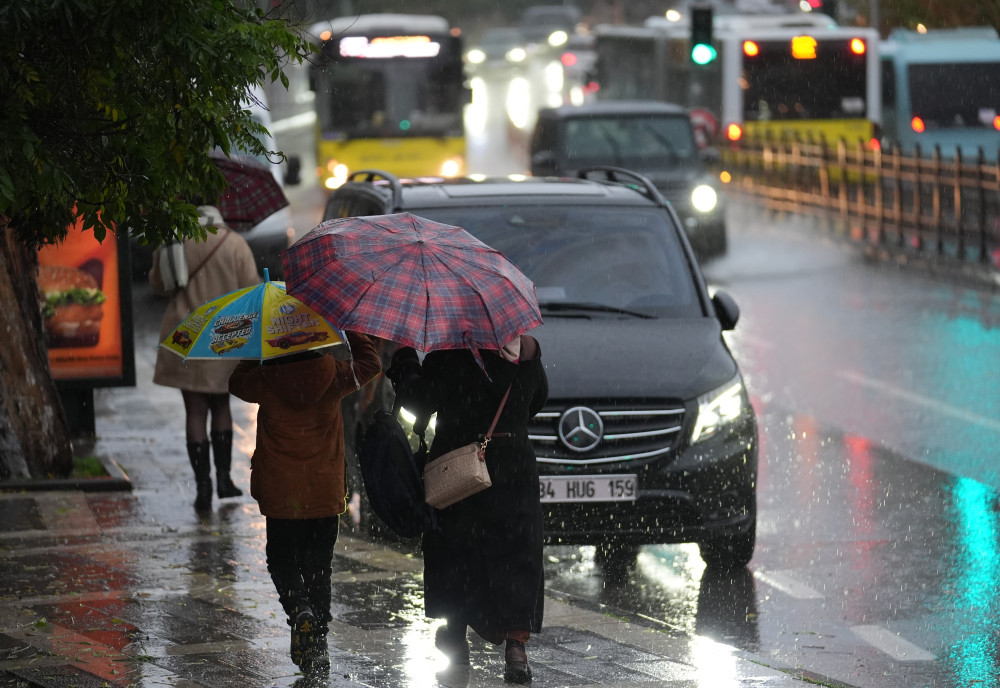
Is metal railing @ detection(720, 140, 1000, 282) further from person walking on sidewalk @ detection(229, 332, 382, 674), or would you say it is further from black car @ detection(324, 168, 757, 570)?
person walking on sidewalk @ detection(229, 332, 382, 674)

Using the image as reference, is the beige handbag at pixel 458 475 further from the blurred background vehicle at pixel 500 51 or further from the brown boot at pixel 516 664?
the blurred background vehicle at pixel 500 51

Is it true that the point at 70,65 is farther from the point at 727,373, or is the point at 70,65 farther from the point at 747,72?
the point at 747,72

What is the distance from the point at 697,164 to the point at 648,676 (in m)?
15.9

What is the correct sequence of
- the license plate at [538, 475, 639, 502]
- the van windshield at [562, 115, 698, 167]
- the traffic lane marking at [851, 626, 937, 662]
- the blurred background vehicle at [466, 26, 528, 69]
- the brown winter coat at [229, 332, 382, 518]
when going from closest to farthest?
the brown winter coat at [229, 332, 382, 518]
the traffic lane marking at [851, 626, 937, 662]
the license plate at [538, 475, 639, 502]
the van windshield at [562, 115, 698, 167]
the blurred background vehicle at [466, 26, 528, 69]

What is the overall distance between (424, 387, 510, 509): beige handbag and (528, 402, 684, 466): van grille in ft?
5.44

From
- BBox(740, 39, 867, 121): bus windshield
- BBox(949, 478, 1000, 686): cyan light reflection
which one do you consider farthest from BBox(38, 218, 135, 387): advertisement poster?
BBox(740, 39, 867, 121): bus windshield

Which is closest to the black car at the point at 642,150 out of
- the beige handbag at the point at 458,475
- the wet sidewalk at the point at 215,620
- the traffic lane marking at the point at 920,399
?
the traffic lane marking at the point at 920,399

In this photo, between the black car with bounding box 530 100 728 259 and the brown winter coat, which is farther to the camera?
the black car with bounding box 530 100 728 259

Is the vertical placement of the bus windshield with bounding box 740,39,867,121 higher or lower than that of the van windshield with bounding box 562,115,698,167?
higher

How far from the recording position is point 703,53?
81.7ft

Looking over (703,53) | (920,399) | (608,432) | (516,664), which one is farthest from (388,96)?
(516,664)

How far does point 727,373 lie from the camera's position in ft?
25.2

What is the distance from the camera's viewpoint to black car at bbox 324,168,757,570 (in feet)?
24.0

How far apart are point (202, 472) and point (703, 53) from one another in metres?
17.4
